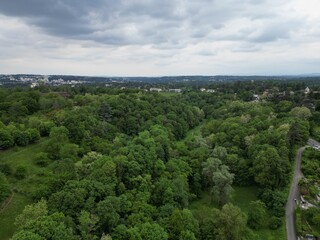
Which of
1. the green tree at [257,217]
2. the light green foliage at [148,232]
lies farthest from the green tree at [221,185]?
the light green foliage at [148,232]

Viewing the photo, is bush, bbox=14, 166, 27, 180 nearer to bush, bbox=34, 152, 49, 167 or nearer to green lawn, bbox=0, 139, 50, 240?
green lawn, bbox=0, 139, 50, 240

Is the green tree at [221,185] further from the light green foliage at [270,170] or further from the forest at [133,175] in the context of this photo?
the light green foliage at [270,170]

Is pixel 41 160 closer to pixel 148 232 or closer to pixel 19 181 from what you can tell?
pixel 19 181

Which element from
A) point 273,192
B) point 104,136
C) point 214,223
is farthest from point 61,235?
point 104,136

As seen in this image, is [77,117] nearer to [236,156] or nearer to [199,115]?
[236,156]

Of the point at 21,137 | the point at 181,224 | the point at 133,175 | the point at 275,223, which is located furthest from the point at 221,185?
the point at 21,137

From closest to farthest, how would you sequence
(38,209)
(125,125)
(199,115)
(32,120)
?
(38,209), (32,120), (125,125), (199,115)
